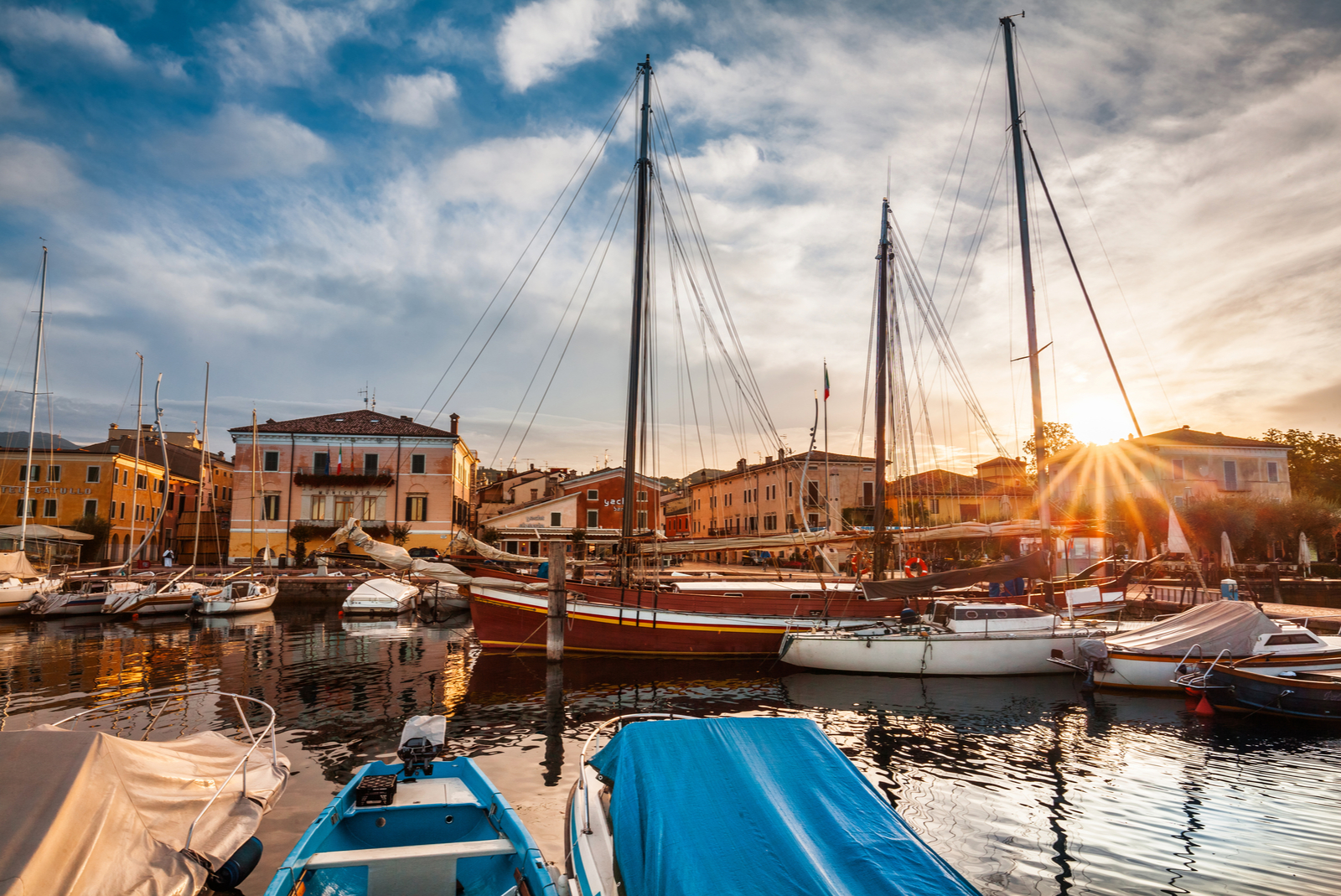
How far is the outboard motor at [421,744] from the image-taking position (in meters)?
8.62

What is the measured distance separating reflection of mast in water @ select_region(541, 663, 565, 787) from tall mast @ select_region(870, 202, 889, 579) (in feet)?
40.8

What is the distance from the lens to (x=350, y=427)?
5353 cm

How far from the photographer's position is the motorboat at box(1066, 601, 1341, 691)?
15414 mm

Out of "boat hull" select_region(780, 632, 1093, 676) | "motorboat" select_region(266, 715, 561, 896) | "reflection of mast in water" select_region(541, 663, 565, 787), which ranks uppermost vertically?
"motorboat" select_region(266, 715, 561, 896)

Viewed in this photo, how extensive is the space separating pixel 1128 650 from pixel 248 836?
748 inches

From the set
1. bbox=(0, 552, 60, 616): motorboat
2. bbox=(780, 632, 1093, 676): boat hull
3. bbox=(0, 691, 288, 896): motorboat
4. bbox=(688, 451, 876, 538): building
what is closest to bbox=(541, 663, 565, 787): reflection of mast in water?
bbox=(0, 691, 288, 896): motorboat

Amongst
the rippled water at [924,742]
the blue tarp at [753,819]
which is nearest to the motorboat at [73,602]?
the rippled water at [924,742]

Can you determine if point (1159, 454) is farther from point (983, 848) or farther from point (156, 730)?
point (156, 730)

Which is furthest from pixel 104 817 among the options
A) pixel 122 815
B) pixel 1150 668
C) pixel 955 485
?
pixel 955 485

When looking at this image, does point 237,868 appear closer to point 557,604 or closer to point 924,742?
point 924,742

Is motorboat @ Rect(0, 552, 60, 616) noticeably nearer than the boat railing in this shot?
No

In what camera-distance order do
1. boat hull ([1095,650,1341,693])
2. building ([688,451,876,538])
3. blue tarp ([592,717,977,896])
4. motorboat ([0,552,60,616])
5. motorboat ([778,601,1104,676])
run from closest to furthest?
1. blue tarp ([592,717,977,896])
2. boat hull ([1095,650,1341,693])
3. motorboat ([778,601,1104,676])
4. motorboat ([0,552,60,616])
5. building ([688,451,876,538])

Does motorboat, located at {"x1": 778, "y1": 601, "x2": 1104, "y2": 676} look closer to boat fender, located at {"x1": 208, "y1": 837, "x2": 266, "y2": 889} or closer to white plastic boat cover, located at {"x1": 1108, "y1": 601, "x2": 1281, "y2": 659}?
white plastic boat cover, located at {"x1": 1108, "y1": 601, "x2": 1281, "y2": 659}

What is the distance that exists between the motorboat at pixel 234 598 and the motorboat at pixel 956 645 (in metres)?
29.2
